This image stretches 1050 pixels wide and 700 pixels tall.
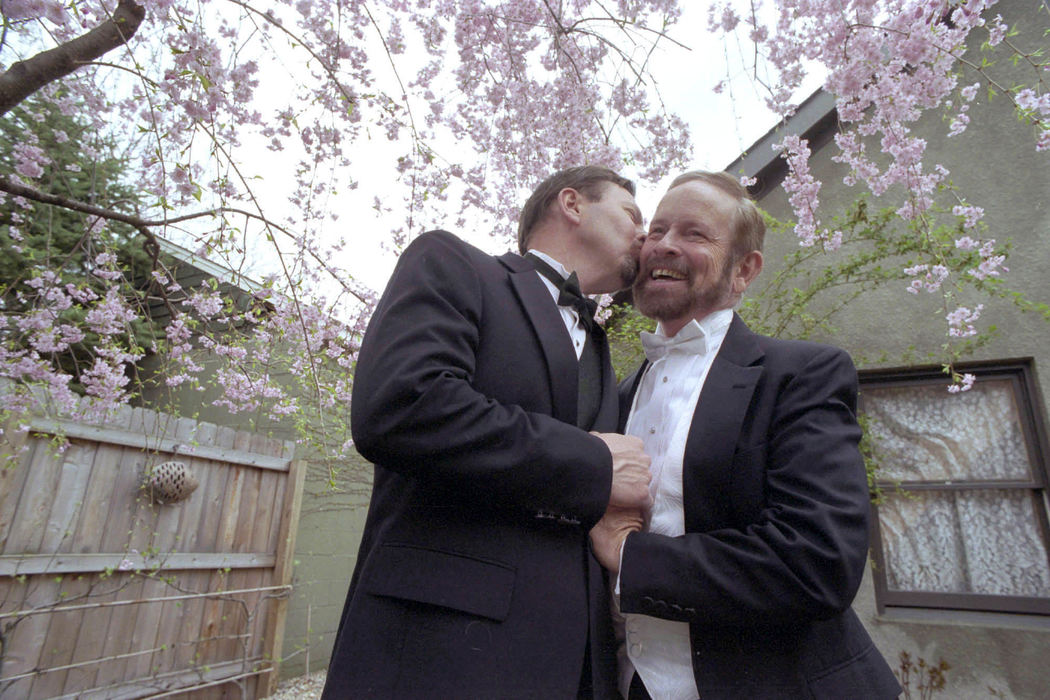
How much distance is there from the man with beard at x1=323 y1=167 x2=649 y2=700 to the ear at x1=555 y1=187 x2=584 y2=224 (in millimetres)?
495

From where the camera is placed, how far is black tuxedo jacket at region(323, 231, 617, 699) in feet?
2.94

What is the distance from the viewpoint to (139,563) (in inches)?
141

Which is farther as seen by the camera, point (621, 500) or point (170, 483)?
point (170, 483)

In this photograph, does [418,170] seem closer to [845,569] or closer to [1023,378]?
[845,569]

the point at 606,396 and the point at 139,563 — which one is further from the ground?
the point at 606,396

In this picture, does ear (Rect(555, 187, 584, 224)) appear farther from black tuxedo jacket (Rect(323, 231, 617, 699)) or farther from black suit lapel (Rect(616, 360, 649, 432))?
black tuxedo jacket (Rect(323, 231, 617, 699))

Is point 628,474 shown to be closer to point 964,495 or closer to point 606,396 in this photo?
point 606,396

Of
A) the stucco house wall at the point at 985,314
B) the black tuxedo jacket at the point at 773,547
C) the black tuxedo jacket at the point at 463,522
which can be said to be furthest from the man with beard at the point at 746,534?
the stucco house wall at the point at 985,314

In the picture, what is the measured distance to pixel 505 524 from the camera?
99cm

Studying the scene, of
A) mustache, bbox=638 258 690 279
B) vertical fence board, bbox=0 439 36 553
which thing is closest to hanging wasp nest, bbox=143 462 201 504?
vertical fence board, bbox=0 439 36 553

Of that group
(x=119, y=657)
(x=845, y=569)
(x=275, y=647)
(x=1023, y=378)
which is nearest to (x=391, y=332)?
(x=845, y=569)

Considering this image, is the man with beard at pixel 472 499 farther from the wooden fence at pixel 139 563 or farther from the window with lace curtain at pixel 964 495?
the window with lace curtain at pixel 964 495

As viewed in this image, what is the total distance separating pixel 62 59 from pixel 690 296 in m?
2.14

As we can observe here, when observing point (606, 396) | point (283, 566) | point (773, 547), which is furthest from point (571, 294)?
point (283, 566)
